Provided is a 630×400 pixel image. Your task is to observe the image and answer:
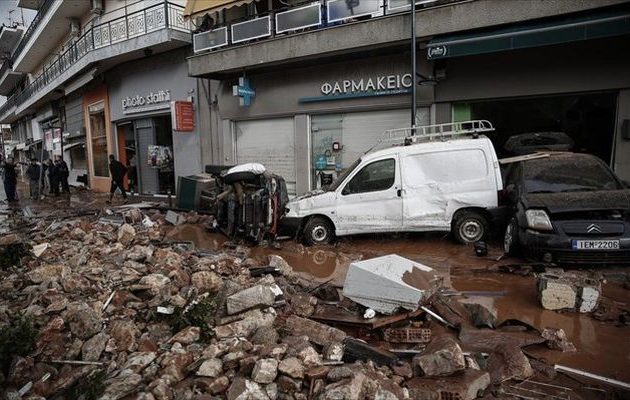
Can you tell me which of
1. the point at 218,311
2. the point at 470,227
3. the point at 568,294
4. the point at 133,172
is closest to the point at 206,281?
the point at 218,311

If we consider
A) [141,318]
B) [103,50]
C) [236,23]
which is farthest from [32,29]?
[141,318]

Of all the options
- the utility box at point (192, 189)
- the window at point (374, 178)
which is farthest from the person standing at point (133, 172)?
the window at point (374, 178)

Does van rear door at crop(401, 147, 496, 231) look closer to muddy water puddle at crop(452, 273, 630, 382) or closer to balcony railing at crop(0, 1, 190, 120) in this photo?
muddy water puddle at crop(452, 273, 630, 382)

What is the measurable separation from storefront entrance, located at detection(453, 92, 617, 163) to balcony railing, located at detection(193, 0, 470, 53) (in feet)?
9.02

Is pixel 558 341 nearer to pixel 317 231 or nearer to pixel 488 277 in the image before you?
pixel 488 277

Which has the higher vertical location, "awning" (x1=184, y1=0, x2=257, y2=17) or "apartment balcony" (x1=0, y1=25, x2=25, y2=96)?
"apartment balcony" (x1=0, y1=25, x2=25, y2=96)

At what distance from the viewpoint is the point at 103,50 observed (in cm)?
1777

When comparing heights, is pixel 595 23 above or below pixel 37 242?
above

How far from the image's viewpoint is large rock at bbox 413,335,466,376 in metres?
3.35

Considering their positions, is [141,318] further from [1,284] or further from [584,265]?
[584,265]

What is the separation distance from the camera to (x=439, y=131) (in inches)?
442

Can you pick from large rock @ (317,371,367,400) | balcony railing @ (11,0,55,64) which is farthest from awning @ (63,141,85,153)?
large rock @ (317,371,367,400)

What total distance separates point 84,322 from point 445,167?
638 centimetres

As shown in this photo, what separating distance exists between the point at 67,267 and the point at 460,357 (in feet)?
17.5
